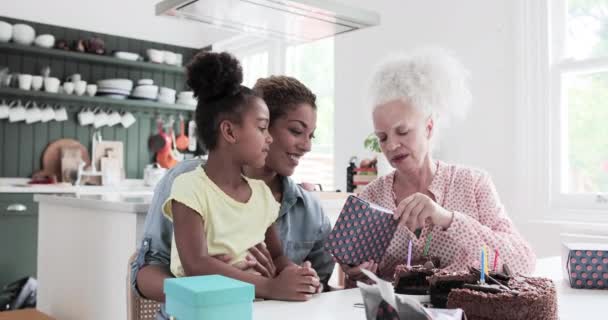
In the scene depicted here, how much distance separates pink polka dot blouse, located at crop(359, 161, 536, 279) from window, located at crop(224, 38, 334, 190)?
8.32 ft

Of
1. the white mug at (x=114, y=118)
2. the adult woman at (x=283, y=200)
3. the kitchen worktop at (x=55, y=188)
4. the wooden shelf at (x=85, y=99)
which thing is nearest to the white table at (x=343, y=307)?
the adult woman at (x=283, y=200)

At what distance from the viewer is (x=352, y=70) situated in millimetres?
3951

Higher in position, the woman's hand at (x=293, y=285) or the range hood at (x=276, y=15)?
the range hood at (x=276, y=15)

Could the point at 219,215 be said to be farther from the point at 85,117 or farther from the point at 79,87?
the point at 85,117

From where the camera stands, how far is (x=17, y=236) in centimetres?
→ 423

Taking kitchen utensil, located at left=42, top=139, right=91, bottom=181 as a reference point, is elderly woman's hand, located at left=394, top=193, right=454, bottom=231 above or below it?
below

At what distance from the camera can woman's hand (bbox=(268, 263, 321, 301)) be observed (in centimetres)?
112

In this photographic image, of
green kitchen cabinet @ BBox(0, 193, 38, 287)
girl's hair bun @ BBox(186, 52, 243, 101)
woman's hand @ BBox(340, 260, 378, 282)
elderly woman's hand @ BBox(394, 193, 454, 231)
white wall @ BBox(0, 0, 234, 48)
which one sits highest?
white wall @ BBox(0, 0, 234, 48)

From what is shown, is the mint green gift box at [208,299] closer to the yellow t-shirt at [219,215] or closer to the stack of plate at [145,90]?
the yellow t-shirt at [219,215]

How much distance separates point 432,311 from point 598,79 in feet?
8.07

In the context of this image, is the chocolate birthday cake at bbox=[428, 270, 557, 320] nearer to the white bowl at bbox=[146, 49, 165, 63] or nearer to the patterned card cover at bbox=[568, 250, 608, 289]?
the patterned card cover at bbox=[568, 250, 608, 289]

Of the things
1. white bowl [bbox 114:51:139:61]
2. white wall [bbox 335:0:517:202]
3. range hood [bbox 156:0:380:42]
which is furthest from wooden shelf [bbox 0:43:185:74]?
range hood [bbox 156:0:380:42]

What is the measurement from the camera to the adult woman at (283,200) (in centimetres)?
143

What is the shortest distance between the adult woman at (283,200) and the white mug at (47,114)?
3.64 meters
